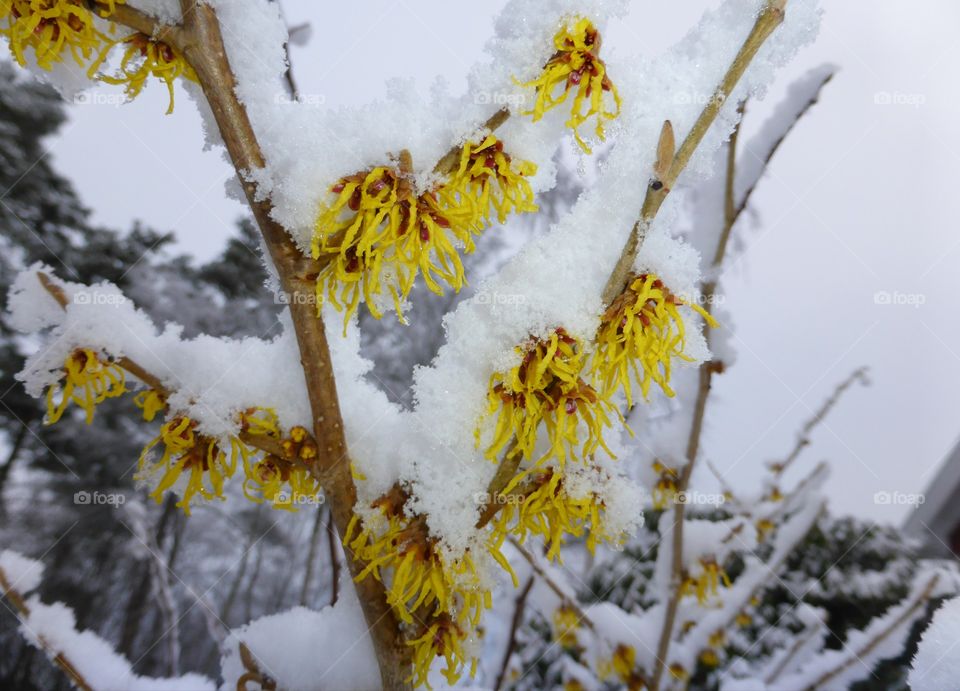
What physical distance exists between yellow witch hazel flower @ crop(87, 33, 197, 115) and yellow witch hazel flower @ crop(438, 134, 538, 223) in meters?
0.42

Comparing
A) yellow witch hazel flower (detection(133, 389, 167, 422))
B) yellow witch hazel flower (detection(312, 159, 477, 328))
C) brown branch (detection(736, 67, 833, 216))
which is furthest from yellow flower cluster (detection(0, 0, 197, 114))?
brown branch (detection(736, 67, 833, 216))

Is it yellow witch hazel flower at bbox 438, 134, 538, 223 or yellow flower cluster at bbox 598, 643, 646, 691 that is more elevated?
yellow witch hazel flower at bbox 438, 134, 538, 223

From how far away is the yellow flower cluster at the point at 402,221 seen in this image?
733 millimetres

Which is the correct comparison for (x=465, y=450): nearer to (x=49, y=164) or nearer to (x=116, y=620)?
(x=49, y=164)

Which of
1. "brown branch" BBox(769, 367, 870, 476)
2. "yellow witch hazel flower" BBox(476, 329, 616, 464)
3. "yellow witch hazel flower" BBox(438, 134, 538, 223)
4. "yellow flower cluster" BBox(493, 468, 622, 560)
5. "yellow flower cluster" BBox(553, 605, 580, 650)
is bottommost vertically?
"yellow flower cluster" BBox(493, 468, 622, 560)

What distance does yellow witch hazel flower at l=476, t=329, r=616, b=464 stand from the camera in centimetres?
74

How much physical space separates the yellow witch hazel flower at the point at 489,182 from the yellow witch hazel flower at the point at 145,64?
415 millimetres

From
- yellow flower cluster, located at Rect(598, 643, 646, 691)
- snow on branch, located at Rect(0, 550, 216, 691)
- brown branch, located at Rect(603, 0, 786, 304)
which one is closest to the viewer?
brown branch, located at Rect(603, 0, 786, 304)

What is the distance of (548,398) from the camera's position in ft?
2.48

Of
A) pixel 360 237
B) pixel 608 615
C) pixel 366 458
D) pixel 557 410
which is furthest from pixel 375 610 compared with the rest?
pixel 608 615

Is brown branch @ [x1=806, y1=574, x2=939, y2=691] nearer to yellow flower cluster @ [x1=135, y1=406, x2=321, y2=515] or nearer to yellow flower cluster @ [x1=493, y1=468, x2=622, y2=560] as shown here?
yellow flower cluster @ [x1=493, y1=468, x2=622, y2=560]

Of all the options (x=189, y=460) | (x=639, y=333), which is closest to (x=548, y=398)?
(x=639, y=333)

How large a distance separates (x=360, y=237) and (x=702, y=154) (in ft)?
1.62

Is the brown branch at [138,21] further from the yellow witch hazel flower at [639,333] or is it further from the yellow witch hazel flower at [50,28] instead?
the yellow witch hazel flower at [639,333]
